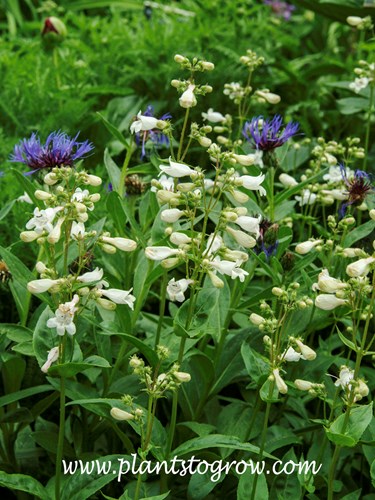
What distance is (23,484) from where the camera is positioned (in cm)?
163

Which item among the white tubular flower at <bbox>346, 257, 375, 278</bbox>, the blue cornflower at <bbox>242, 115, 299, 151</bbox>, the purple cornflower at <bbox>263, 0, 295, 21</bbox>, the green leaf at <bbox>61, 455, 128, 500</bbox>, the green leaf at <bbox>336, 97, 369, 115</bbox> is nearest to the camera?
the white tubular flower at <bbox>346, 257, 375, 278</bbox>

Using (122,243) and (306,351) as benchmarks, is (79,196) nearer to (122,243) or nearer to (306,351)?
(122,243)

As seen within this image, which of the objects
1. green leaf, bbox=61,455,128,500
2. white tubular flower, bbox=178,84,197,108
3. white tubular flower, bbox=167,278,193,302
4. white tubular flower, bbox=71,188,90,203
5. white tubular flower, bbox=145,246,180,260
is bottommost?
green leaf, bbox=61,455,128,500

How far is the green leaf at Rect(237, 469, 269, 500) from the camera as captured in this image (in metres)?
1.68

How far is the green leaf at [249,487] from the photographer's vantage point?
1.68 meters

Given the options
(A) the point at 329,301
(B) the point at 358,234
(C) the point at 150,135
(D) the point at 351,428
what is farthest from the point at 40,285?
(B) the point at 358,234

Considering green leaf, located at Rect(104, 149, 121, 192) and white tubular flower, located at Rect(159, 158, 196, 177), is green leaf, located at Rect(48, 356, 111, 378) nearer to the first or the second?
white tubular flower, located at Rect(159, 158, 196, 177)

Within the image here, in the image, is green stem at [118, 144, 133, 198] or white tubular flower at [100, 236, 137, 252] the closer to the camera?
white tubular flower at [100, 236, 137, 252]

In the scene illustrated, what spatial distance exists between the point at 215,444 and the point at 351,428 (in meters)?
0.26

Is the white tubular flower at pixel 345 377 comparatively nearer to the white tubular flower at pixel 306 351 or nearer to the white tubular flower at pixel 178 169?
the white tubular flower at pixel 306 351

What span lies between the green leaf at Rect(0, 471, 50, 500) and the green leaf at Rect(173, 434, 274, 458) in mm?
274

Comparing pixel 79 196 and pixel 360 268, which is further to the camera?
pixel 79 196

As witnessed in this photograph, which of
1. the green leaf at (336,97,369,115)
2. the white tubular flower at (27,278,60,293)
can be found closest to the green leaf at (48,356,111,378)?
the white tubular flower at (27,278,60,293)

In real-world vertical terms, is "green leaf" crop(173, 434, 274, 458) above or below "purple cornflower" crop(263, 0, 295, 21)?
above
